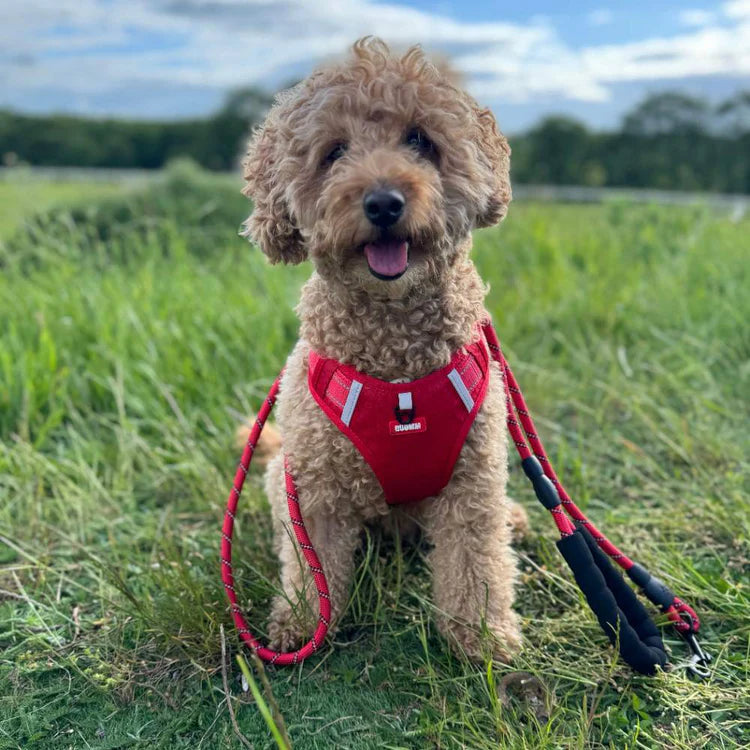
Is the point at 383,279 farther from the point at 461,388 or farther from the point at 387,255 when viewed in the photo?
the point at 461,388

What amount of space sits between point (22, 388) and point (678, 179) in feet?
44.8

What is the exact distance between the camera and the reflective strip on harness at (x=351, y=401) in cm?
240

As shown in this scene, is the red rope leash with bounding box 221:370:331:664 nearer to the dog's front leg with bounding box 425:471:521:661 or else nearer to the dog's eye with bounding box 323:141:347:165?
the dog's front leg with bounding box 425:471:521:661

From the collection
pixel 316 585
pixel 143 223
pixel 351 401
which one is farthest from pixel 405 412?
pixel 143 223

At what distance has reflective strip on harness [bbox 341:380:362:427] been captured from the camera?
2.40 metres

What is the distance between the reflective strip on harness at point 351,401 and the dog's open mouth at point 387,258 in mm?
362

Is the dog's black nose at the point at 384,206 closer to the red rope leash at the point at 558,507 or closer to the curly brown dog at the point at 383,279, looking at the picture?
the curly brown dog at the point at 383,279

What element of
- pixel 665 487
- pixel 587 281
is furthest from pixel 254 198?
pixel 587 281

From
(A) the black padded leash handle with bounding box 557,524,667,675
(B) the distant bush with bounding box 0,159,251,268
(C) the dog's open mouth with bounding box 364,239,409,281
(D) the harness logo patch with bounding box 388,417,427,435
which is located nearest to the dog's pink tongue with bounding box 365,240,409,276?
(C) the dog's open mouth with bounding box 364,239,409,281

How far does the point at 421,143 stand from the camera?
2352 millimetres

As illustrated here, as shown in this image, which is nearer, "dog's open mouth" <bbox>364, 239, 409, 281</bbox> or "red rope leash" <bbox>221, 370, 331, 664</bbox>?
"dog's open mouth" <bbox>364, 239, 409, 281</bbox>

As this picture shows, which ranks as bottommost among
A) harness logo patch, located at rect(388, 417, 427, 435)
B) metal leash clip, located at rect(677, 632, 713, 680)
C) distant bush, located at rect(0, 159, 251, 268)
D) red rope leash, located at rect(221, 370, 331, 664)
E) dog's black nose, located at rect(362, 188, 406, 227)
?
metal leash clip, located at rect(677, 632, 713, 680)

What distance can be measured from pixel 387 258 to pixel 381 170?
9.7 inches

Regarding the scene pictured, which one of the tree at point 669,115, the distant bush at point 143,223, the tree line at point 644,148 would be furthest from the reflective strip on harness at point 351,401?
the tree at point 669,115
